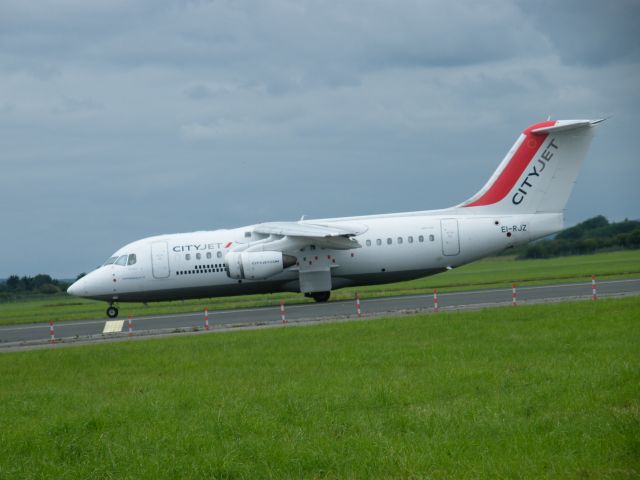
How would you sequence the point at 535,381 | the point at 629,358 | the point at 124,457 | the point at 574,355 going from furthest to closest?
the point at 574,355, the point at 629,358, the point at 535,381, the point at 124,457

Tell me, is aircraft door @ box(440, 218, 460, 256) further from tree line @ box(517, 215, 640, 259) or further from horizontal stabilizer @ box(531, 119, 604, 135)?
tree line @ box(517, 215, 640, 259)

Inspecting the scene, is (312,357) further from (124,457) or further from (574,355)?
(124,457)

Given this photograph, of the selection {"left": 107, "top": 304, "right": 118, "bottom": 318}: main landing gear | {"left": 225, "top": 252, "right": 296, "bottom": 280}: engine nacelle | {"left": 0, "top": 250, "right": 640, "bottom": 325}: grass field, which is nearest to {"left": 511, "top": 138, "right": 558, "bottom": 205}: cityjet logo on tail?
{"left": 0, "top": 250, "right": 640, "bottom": 325}: grass field

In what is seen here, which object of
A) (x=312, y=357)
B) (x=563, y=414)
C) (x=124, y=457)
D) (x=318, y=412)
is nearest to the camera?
(x=124, y=457)

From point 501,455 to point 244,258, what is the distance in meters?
27.3

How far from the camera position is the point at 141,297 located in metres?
39.1

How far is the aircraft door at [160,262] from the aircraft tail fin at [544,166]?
15299mm

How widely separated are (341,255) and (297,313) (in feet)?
17.5

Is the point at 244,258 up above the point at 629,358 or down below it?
above

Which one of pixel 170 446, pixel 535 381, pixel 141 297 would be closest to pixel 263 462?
pixel 170 446

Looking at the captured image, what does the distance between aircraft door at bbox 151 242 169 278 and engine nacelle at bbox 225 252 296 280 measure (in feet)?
11.3

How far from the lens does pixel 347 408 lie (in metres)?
12.4

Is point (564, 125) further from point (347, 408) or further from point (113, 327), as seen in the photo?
point (347, 408)

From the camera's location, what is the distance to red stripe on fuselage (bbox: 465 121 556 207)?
36.1 m
